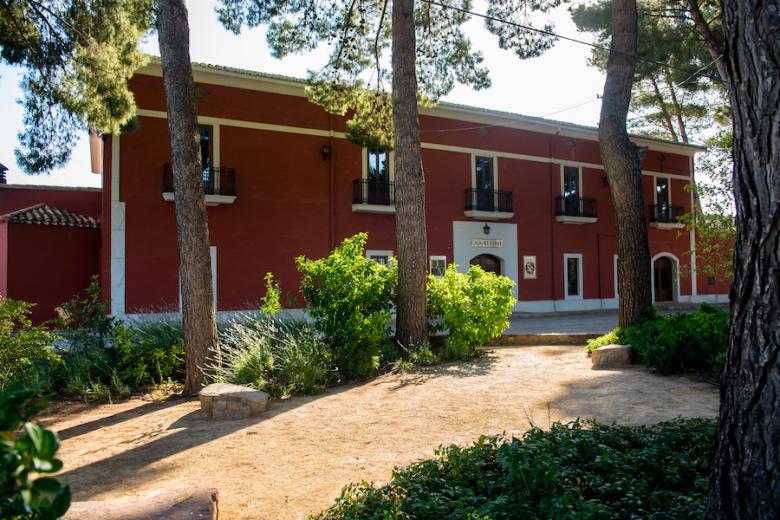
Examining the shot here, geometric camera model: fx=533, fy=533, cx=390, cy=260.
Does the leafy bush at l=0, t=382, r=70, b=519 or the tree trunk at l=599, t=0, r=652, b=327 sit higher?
the tree trunk at l=599, t=0, r=652, b=327

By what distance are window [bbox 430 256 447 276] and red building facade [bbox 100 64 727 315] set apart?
1.9 inches

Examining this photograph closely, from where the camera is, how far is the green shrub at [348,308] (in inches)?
289

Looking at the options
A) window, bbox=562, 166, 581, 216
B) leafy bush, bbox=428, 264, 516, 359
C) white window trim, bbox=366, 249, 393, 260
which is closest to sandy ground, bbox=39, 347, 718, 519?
leafy bush, bbox=428, 264, 516, 359

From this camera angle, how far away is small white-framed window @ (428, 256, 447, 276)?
60.7 feet

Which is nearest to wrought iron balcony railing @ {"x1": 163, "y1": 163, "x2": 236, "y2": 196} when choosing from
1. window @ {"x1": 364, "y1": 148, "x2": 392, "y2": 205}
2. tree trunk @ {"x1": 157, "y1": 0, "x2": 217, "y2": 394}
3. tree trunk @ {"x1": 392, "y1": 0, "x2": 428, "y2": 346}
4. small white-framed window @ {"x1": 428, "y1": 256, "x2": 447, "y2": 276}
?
window @ {"x1": 364, "y1": 148, "x2": 392, "y2": 205}

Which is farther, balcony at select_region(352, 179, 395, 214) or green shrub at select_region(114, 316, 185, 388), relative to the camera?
balcony at select_region(352, 179, 395, 214)

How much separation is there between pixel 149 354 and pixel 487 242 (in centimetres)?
1432

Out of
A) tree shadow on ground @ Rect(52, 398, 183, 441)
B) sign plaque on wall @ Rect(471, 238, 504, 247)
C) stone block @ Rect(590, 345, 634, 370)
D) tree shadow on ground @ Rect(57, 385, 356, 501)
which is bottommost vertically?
tree shadow on ground @ Rect(52, 398, 183, 441)

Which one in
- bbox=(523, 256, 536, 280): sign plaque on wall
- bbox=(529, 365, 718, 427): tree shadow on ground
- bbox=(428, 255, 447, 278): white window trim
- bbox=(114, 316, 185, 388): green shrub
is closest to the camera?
bbox=(529, 365, 718, 427): tree shadow on ground

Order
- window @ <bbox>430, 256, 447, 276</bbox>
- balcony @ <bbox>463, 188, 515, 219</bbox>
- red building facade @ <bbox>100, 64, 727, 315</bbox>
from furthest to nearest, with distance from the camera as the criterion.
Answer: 1. balcony @ <bbox>463, 188, 515, 219</bbox>
2. window @ <bbox>430, 256, 447, 276</bbox>
3. red building facade @ <bbox>100, 64, 727, 315</bbox>

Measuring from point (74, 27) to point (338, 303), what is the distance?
647cm

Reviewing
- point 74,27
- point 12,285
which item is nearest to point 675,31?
point 74,27

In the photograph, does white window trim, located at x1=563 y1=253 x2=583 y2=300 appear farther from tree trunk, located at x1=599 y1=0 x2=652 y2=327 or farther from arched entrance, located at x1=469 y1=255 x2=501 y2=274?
tree trunk, located at x1=599 y1=0 x2=652 y2=327

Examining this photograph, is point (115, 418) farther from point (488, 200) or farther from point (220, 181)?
point (488, 200)
